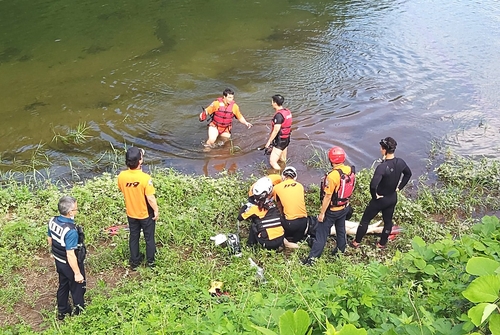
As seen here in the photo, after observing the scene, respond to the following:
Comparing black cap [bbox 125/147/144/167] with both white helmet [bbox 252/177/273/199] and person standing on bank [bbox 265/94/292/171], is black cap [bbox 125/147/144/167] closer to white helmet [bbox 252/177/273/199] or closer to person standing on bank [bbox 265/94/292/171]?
white helmet [bbox 252/177/273/199]

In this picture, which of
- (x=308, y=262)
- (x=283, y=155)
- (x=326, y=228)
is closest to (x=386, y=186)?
(x=326, y=228)

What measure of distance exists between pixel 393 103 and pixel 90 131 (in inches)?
302

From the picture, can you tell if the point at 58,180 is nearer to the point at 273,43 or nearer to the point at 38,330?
the point at 38,330

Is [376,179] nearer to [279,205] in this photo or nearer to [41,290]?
[279,205]

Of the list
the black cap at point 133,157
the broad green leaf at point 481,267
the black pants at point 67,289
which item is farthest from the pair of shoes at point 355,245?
the broad green leaf at point 481,267

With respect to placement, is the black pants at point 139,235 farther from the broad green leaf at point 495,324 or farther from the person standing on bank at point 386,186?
the broad green leaf at point 495,324

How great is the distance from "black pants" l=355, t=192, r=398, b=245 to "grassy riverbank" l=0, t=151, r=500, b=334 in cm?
22

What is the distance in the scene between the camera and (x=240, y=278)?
5.49 metres

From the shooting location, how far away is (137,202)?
17.8ft

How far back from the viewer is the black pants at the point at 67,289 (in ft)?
16.0

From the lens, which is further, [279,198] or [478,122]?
[478,122]

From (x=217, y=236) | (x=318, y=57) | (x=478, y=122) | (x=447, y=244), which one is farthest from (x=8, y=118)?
(x=478, y=122)

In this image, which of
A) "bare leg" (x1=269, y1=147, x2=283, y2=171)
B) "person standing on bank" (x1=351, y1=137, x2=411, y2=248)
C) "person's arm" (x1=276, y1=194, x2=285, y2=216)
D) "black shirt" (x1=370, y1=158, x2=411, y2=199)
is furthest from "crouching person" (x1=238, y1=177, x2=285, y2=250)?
"bare leg" (x1=269, y1=147, x2=283, y2=171)

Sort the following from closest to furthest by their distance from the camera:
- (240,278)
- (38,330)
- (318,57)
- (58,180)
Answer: (38,330)
(240,278)
(58,180)
(318,57)
